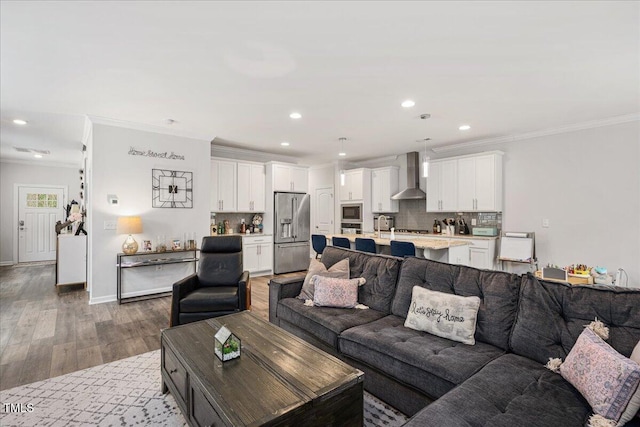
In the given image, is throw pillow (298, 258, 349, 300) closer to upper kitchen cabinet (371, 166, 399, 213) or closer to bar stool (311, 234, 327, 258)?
bar stool (311, 234, 327, 258)

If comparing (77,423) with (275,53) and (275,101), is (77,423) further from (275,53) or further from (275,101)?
(275,101)

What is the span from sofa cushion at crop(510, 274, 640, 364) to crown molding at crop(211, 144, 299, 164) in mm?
5807

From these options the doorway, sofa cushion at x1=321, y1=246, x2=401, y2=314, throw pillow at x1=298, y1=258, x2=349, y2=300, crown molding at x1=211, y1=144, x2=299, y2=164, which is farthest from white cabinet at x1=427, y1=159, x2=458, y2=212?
the doorway

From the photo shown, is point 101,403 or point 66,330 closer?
point 101,403

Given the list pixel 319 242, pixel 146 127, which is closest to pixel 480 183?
pixel 319 242

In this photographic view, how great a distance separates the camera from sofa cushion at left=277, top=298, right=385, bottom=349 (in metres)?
2.40

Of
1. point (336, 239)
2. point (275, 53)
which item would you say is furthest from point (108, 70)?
point (336, 239)

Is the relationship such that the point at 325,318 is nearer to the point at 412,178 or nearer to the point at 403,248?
the point at 403,248

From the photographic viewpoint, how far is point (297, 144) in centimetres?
606

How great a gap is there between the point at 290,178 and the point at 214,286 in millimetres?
3751

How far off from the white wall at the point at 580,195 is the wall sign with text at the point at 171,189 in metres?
5.65

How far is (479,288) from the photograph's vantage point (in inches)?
87.0

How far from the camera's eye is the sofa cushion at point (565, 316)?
64.1 inches

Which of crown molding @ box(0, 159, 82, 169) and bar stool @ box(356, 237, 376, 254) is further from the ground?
crown molding @ box(0, 159, 82, 169)
